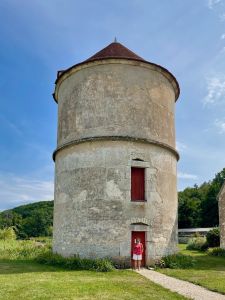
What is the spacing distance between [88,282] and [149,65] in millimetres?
10564

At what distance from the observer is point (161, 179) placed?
17156mm

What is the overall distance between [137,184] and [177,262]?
379 cm

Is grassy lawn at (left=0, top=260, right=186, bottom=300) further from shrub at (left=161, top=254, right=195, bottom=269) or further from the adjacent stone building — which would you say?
the adjacent stone building

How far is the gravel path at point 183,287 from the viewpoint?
9914mm

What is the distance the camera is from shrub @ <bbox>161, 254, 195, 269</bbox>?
16047 mm

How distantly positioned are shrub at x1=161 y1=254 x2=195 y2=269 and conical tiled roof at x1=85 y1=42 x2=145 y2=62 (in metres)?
9.23

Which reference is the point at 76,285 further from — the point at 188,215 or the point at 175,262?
the point at 188,215

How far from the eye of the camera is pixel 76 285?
433 inches

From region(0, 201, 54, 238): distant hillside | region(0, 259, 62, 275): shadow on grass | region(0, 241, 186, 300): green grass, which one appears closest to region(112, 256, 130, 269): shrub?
region(0, 241, 186, 300): green grass

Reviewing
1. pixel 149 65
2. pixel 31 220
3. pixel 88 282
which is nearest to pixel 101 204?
pixel 88 282

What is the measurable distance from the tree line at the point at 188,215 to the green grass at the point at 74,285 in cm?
4322

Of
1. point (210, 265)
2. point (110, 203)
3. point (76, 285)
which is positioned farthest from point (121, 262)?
point (210, 265)

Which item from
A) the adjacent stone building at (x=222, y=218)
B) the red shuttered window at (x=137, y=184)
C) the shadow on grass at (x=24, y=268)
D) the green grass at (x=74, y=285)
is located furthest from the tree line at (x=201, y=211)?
the green grass at (x=74, y=285)

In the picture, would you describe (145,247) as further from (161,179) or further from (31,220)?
(31,220)
